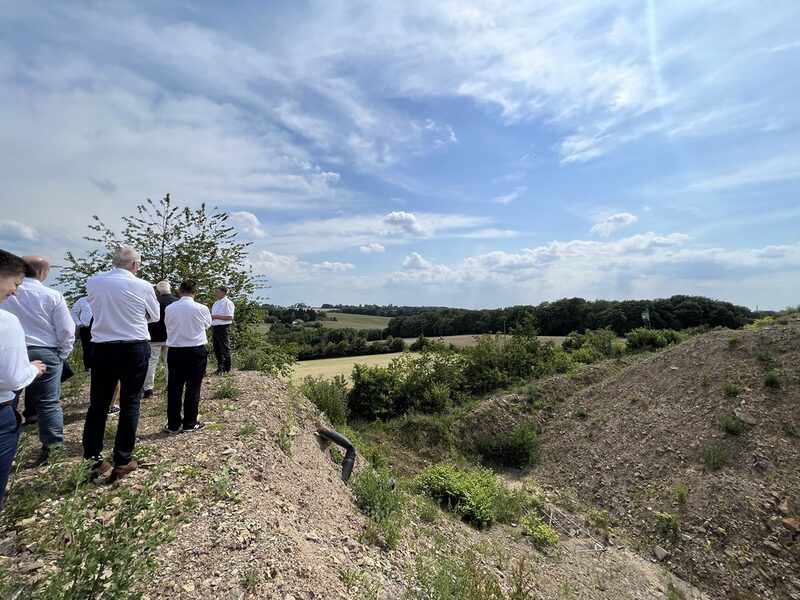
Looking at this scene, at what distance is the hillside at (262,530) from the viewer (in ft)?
9.52

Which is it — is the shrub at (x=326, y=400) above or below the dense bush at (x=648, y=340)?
below

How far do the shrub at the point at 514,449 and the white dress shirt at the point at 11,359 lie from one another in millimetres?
12931

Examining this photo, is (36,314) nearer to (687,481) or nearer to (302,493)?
(302,493)

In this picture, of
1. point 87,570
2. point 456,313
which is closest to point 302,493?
point 87,570

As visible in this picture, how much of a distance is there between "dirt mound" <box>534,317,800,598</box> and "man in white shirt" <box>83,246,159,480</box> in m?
9.62

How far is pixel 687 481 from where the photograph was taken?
379 inches

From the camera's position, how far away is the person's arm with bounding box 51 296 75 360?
404 cm

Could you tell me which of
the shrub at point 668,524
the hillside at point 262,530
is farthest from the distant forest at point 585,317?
the hillside at point 262,530

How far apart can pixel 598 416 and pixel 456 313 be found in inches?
1367

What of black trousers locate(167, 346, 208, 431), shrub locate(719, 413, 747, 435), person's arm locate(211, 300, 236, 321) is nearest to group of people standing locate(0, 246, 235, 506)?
black trousers locate(167, 346, 208, 431)

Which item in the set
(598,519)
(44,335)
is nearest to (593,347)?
(598,519)

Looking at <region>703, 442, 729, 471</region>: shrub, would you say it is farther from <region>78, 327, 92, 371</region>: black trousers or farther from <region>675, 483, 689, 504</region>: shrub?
<region>78, 327, 92, 371</region>: black trousers

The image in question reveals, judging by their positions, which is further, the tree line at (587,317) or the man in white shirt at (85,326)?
the tree line at (587,317)

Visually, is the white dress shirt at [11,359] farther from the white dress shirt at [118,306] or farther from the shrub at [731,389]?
the shrub at [731,389]
